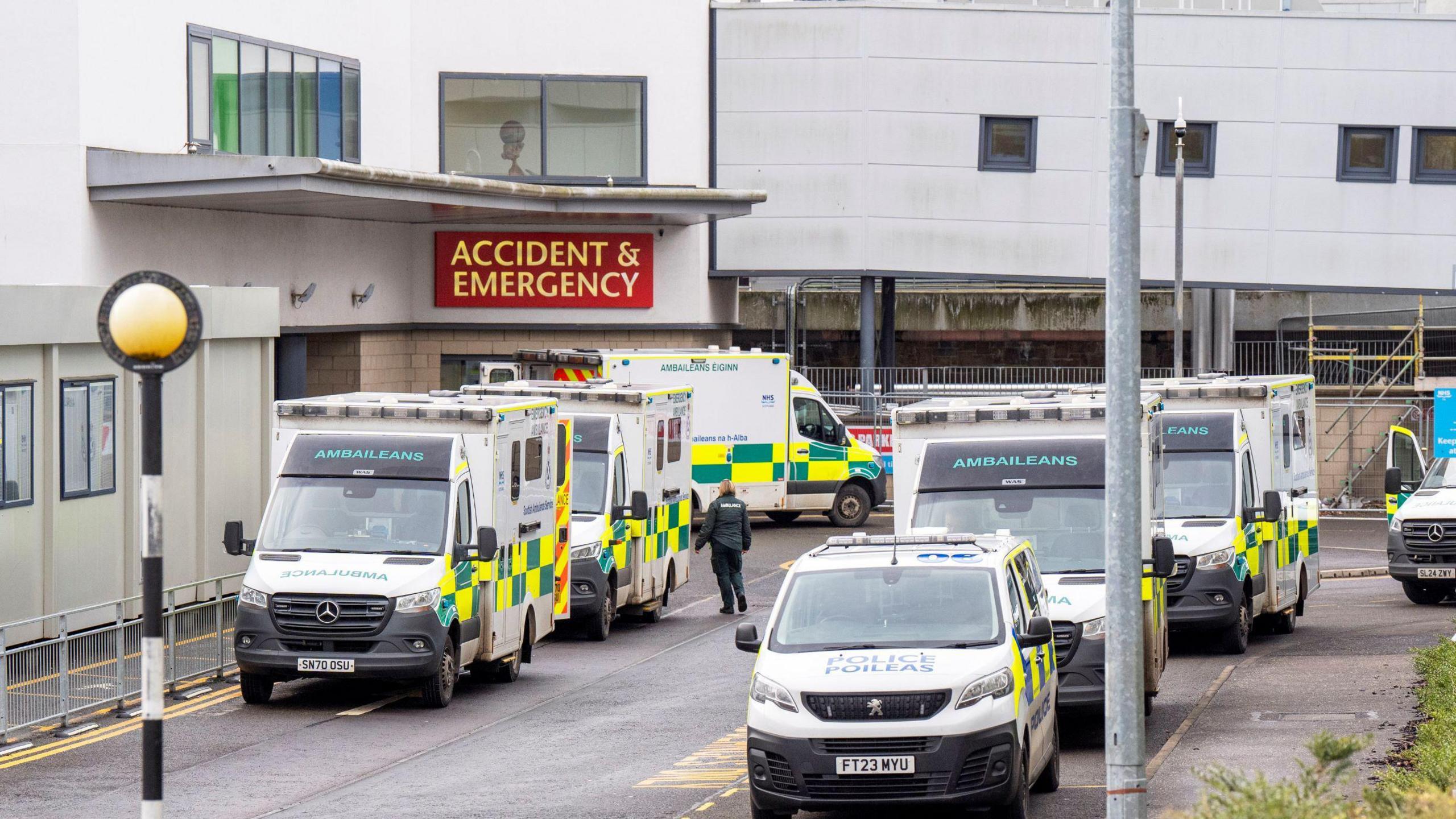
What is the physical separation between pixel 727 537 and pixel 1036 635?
12.6m

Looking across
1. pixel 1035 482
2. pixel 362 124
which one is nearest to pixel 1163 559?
pixel 1035 482

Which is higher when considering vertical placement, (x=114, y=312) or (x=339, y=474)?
(x=114, y=312)

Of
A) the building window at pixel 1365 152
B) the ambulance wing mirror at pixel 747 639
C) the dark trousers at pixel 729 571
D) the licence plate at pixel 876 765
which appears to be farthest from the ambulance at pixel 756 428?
the licence plate at pixel 876 765

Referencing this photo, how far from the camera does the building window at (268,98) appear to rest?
28.1 m

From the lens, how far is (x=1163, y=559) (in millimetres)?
15445

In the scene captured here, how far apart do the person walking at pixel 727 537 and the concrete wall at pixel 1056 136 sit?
49.5ft

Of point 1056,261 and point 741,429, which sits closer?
point 741,429

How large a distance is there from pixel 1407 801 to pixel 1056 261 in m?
32.2

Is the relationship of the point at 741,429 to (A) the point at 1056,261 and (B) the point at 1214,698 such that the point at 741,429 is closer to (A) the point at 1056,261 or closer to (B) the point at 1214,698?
(A) the point at 1056,261

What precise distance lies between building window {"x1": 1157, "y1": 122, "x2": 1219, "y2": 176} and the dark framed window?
4097 mm

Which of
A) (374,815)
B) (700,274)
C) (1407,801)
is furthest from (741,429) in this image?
(1407,801)

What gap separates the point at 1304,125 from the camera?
129 ft

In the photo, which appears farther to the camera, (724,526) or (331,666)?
(724,526)

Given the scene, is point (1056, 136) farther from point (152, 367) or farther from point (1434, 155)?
point (152, 367)
